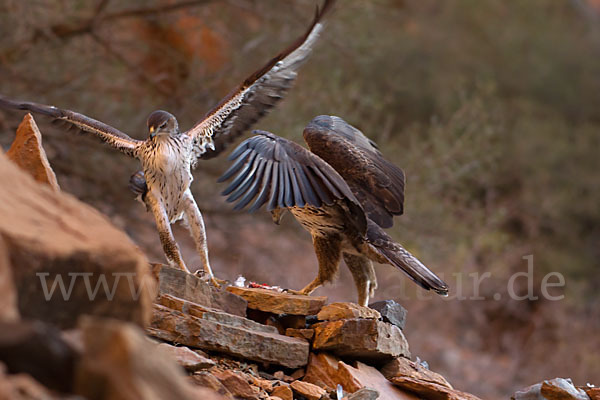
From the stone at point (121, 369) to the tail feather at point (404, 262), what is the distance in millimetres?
2948

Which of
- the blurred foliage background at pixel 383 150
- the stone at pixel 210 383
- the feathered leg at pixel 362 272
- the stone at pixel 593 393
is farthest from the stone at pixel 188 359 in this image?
the stone at pixel 593 393

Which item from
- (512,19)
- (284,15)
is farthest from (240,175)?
(512,19)

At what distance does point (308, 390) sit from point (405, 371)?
2.77ft

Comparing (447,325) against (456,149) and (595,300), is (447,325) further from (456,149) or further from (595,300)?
(456,149)

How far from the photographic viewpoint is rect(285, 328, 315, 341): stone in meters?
4.58

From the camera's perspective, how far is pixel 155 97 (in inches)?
378

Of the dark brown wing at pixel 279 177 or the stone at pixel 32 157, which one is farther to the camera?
the dark brown wing at pixel 279 177

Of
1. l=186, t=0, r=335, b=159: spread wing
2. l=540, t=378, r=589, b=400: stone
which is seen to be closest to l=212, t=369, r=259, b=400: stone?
l=186, t=0, r=335, b=159: spread wing

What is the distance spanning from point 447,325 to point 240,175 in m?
10.8

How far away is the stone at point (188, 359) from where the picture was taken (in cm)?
355

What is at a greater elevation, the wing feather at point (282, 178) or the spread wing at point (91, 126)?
the spread wing at point (91, 126)

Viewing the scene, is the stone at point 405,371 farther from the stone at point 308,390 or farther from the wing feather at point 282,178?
the wing feather at point 282,178

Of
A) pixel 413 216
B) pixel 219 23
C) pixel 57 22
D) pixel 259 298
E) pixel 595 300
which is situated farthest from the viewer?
pixel 595 300

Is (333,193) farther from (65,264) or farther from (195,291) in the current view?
(65,264)
